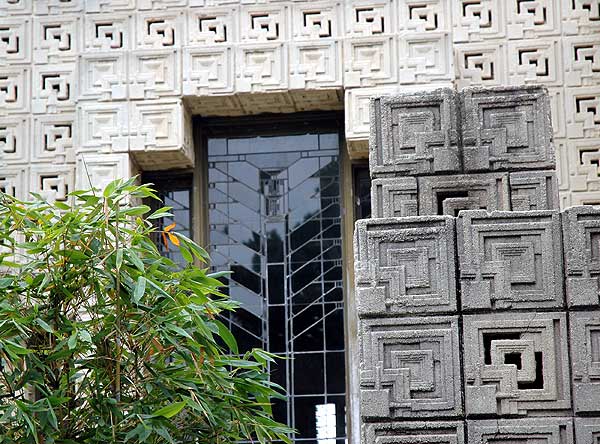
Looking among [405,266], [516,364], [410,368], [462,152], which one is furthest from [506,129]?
[410,368]

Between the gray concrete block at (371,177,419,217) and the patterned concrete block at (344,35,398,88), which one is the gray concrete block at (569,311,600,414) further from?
the patterned concrete block at (344,35,398,88)

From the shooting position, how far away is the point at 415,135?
19.6 feet

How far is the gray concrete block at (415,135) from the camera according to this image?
5922mm

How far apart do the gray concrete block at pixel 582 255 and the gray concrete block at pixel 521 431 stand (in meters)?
0.51

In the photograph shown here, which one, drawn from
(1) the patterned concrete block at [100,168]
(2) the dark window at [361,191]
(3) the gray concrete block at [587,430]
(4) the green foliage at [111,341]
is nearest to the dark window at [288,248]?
A: (2) the dark window at [361,191]

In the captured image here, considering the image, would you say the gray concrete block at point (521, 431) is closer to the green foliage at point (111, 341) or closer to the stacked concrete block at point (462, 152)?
the stacked concrete block at point (462, 152)

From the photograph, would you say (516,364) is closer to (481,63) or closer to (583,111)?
(583,111)

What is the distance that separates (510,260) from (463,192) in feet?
1.55

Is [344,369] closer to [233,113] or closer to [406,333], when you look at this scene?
[233,113]

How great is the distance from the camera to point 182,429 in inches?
280

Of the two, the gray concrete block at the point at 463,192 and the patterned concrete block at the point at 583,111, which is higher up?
the patterned concrete block at the point at 583,111

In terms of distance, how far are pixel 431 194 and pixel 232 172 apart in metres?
3.72

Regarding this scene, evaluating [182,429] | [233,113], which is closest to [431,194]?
[182,429]

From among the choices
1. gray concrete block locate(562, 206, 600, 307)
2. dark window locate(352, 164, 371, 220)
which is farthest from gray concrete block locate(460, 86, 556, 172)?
dark window locate(352, 164, 371, 220)
